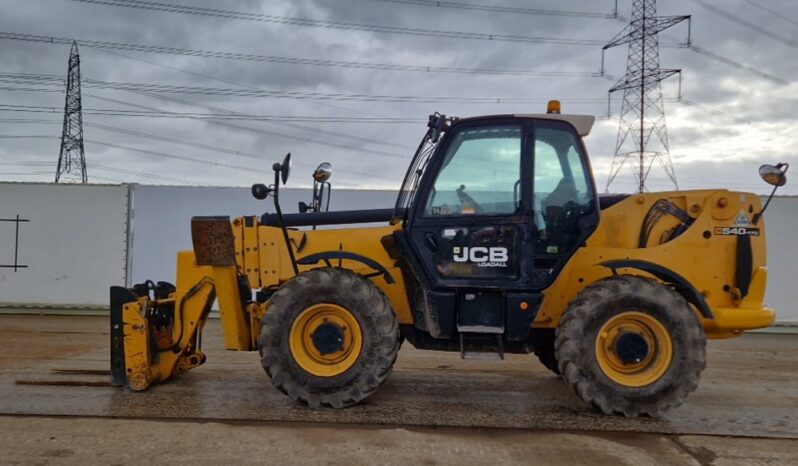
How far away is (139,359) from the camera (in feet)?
19.0

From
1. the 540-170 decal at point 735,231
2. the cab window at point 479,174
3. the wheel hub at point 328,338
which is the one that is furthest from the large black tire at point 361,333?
the 540-170 decal at point 735,231

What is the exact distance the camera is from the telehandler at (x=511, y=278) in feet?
16.9

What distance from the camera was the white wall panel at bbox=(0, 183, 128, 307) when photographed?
12398 millimetres

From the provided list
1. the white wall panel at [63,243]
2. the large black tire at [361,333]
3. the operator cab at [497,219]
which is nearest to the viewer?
the large black tire at [361,333]

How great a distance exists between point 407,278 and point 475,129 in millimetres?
1358

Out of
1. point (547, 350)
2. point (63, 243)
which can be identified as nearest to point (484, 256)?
point (547, 350)

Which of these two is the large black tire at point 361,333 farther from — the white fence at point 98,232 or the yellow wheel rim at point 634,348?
the white fence at point 98,232

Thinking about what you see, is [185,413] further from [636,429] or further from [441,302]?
[636,429]

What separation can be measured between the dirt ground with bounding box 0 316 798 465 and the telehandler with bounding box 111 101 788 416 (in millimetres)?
339

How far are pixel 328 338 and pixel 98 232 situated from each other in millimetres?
8780

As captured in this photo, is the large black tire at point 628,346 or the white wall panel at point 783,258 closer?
the large black tire at point 628,346

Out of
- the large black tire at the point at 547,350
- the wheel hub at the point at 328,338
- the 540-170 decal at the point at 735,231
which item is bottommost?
the large black tire at the point at 547,350

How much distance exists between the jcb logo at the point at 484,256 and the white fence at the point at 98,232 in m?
6.92

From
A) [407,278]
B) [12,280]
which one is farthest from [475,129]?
[12,280]
